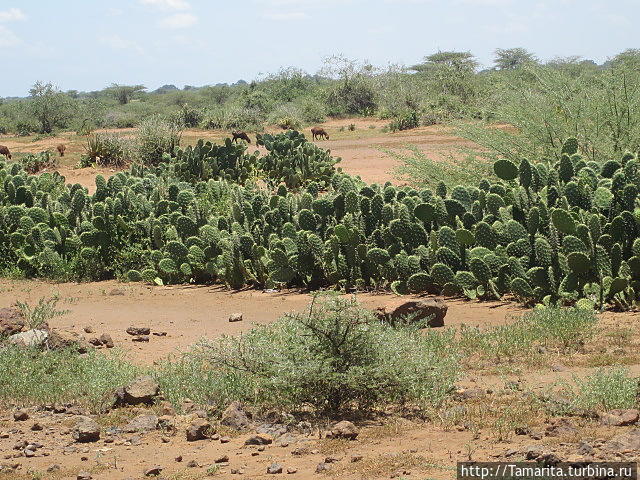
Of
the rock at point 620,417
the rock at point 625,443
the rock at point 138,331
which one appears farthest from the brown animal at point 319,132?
the rock at point 625,443

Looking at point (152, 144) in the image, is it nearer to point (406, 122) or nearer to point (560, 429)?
point (406, 122)

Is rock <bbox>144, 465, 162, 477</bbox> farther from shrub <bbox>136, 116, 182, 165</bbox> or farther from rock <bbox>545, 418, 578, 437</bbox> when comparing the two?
shrub <bbox>136, 116, 182, 165</bbox>

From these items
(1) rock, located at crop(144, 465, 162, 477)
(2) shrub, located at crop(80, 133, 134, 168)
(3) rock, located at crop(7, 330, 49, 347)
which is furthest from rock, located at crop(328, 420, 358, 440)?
(2) shrub, located at crop(80, 133, 134, 168)

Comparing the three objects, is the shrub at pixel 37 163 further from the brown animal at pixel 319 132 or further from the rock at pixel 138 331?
the rock at pixel 138 331

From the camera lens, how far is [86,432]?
560 cm

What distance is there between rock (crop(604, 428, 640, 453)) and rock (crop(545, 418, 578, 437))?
1.05ft

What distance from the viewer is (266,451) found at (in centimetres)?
523

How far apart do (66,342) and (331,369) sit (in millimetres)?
2884

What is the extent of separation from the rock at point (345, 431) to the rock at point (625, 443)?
1326 mm

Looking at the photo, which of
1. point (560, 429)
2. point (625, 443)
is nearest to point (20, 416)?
point (560, 429)

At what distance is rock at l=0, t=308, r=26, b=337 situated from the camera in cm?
813

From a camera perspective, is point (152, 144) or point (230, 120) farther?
point (230, 120)

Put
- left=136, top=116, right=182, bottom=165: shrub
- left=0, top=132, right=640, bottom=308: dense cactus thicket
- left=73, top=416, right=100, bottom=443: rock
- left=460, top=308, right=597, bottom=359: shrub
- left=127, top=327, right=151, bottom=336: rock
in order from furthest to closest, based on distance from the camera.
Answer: left=136, top=116, right=182, bottom=165: shrub < left=0, top=132, right=640, bottom=308: dense cactus thicket < left=127, top=327, right=151, bottom=336: rock < left=460, top=308, right=597, bottom=359: shrub < left=73, top=416, right=100, bottom=443: rock

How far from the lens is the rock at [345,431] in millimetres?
5293
